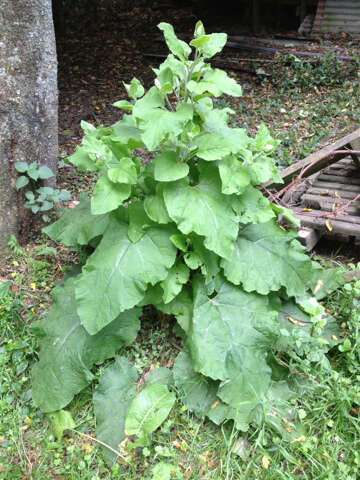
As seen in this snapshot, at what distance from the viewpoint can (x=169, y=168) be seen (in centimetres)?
242

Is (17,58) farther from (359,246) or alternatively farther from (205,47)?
(359,246)

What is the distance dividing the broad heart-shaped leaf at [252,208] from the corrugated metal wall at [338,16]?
853 cm

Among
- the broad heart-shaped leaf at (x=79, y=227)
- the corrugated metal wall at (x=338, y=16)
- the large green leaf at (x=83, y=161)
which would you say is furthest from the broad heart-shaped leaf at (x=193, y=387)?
the corrugated metal wall at (x=338, y=16)

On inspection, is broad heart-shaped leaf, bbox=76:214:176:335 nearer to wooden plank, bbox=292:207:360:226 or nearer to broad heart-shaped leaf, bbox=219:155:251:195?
broad heart-shaped leaf, bbox=219:155:251:195

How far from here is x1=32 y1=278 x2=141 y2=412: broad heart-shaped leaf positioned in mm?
2588

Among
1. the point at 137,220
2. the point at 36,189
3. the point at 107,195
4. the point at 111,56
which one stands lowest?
the point at 36,189

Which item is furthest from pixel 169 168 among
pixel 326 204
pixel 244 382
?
pixel 326 204

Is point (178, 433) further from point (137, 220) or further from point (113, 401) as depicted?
point (137, 220)

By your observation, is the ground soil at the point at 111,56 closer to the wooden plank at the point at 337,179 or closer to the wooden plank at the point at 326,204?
the wooden plank at the point at 326,204

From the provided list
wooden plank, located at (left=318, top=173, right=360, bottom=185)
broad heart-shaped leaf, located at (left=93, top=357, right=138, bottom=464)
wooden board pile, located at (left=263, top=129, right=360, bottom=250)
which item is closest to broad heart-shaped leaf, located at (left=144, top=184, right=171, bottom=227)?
broad heart-shaped leaf, located at (left=93, top=357, right=138, bottom=464)

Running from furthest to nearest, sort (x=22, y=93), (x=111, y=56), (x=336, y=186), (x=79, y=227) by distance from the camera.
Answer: (x=111, y=56) < (x=336, y=186) < (x=22, y=93) < (x=79, y=227)

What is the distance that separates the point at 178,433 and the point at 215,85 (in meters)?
2.05

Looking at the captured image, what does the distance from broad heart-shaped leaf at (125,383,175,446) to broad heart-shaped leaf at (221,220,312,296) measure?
84cm

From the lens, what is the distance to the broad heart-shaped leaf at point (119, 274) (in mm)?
2404
